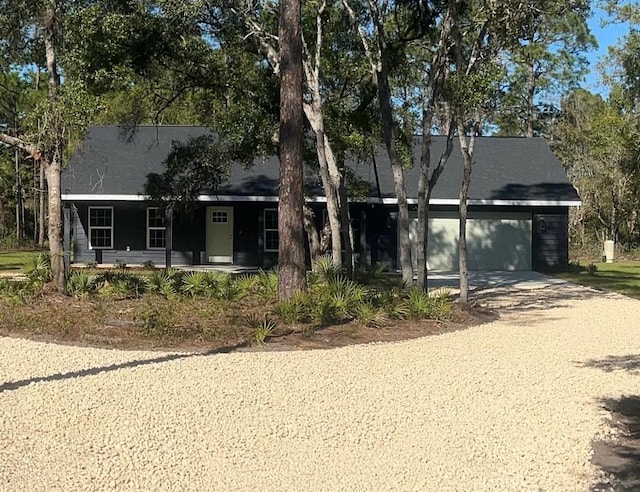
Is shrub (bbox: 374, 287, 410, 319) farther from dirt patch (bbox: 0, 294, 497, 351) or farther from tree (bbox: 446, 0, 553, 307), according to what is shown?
tree (bbox: 446, 0, 553, 307)

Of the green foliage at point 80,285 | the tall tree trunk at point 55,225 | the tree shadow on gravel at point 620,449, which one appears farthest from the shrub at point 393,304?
the tall tree trunk at point 55,225

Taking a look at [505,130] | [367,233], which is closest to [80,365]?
[367,233]

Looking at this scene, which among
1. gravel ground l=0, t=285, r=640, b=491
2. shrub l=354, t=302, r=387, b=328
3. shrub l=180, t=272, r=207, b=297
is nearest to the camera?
gravel ground l=0, t=285, r=640, b=491

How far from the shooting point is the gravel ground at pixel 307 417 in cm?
496

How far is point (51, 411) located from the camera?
19.8ft

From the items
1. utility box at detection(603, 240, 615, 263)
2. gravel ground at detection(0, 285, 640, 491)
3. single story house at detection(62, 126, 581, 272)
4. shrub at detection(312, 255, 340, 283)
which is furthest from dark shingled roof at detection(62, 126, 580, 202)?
gravel ground at detection(0, 285, 640, 491)

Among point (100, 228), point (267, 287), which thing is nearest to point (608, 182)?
point (100, 228)

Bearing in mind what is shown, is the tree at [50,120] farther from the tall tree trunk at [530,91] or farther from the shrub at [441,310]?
the tall tree trunk at [530,91]

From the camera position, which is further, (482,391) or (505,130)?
(505,130)

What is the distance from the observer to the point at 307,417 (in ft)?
20.3

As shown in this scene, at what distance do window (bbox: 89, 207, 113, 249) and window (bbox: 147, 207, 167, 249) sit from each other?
46.8 inches

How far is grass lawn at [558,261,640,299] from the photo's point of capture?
18.2m

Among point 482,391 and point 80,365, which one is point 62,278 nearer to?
point 80,365

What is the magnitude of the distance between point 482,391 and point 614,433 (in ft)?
4.72
